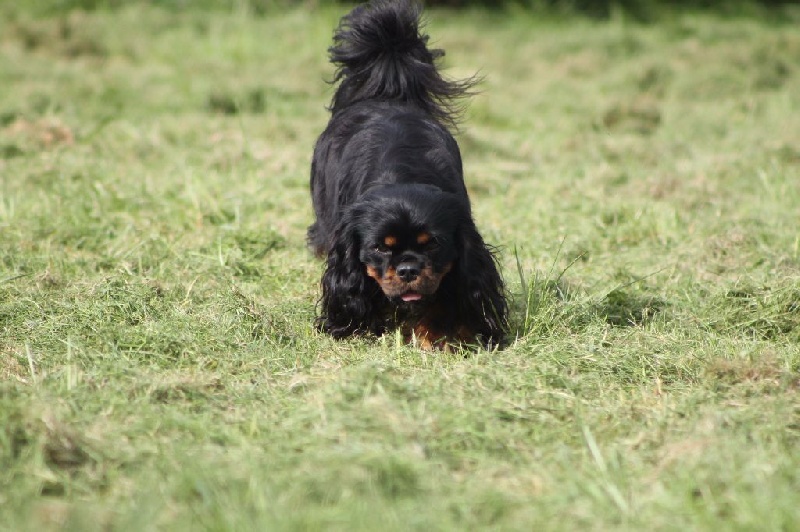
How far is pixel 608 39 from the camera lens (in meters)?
11.9

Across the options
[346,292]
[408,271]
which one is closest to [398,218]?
[408,271]

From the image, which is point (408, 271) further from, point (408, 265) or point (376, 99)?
point (376, 99)

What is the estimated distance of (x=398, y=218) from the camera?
399 centimetres

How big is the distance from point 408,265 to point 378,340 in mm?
490

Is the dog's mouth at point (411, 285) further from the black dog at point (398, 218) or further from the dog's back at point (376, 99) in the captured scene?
the dog's back at point (376, 99)

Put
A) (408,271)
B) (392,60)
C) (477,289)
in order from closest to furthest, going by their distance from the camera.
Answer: (408,271) → (477,289) → (392,60)

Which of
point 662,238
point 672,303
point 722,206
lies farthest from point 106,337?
point 722,206

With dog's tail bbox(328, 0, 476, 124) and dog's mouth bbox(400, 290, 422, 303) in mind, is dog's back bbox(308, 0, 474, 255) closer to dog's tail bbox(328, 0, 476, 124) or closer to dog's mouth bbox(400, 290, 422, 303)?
dog's tail bbox(328, 0, 476, 124)

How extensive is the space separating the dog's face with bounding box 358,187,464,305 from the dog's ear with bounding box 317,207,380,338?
0.14m

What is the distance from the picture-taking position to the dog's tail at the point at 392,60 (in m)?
5.30

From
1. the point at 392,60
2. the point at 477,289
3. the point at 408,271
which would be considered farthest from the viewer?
the point at 392,60

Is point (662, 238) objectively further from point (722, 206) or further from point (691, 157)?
point (691, 157)

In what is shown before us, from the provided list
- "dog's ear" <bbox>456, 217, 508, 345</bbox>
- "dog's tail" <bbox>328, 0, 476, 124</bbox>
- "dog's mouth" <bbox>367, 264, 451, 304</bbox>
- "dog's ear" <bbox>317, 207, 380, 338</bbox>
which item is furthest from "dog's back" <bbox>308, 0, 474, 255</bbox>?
"dog's mouth" <bbox>367, 264, 451, 304</bbox>

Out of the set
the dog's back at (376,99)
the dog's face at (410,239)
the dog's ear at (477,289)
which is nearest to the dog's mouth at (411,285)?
the dog's face at (410,239)
